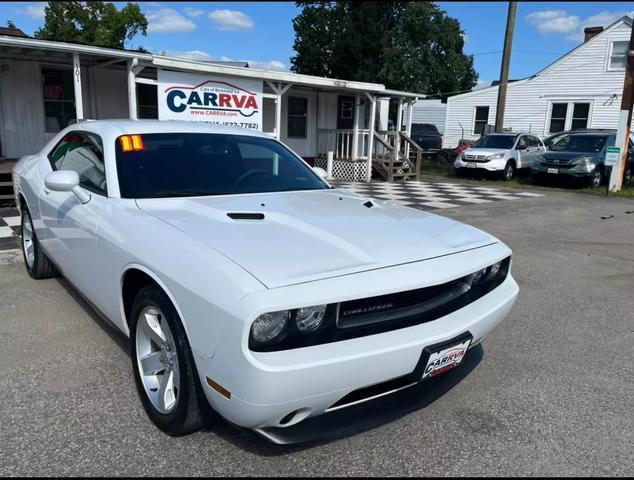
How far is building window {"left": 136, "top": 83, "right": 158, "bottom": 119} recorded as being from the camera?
12148 millimetres

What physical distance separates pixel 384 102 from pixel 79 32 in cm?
2879

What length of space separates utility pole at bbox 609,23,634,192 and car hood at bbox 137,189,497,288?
12.4 meters

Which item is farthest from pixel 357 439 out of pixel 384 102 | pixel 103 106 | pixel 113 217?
pixel 384 102

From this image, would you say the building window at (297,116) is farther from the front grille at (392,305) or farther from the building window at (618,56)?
the building window at (618,56)

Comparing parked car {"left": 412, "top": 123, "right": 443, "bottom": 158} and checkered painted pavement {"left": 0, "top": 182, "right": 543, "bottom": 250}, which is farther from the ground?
parked car {"left": 412, "top": 123, "right": 443, "bottom": 158}

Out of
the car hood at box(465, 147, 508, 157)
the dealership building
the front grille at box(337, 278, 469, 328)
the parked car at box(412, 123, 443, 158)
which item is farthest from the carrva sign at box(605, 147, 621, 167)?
the front grille at box(337, 278, 469, 328)

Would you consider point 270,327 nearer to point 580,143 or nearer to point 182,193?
point 182,193

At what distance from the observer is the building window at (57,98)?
11.1 meters

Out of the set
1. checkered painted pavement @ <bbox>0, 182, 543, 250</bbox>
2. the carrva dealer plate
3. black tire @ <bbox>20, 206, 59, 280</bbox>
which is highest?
the carrva dealer plate

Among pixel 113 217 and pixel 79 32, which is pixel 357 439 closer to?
pixel 113 217

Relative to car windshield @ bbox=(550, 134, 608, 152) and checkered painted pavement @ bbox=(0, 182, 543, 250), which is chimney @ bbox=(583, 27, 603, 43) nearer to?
car windshield @ bbox=(550, 134, 608, 152)

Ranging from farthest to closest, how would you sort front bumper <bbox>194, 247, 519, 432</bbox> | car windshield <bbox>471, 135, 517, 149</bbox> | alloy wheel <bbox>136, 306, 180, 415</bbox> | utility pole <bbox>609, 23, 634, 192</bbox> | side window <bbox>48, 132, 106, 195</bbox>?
1. car windshield <bbox>471, 135, 517, 149</bbox>
2. utility pole <bbox>609, 23, 634, 192</bbox>
3. side window <bbox>48, 132, 106, 195</bbox>
4. alloy wheel <bbox>136, 306, 180, 415</bbox>
5. front bumper <bbox>194, 247, 519, 432</bbox>

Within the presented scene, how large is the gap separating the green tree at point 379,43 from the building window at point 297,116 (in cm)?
1726

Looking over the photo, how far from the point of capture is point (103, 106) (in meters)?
11.8
